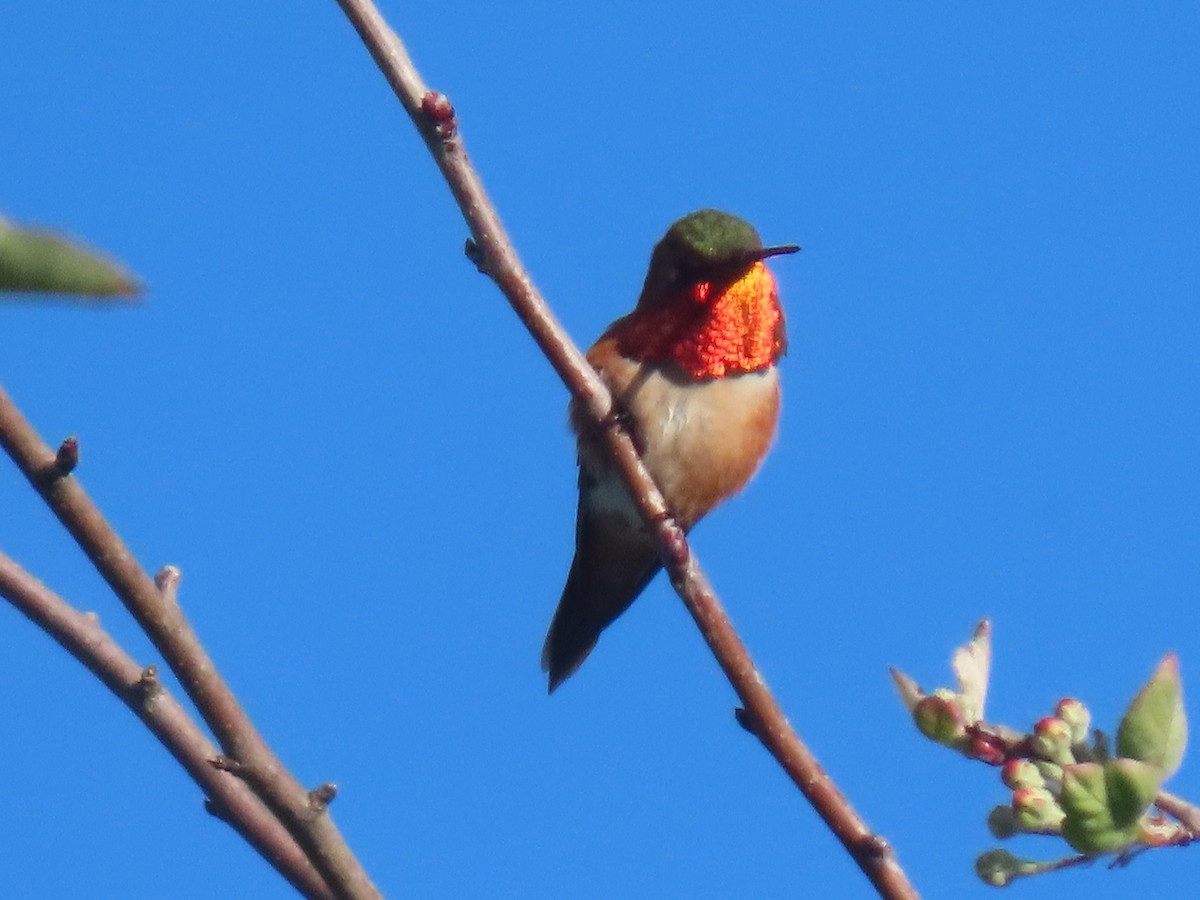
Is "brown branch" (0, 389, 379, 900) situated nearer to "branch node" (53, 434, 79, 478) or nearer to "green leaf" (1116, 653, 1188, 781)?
"branch node" (53, 434, 79, 478)

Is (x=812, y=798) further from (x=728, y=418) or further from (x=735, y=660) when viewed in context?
(x=728, y=418)

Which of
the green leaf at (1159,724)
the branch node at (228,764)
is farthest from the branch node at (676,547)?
the green leaf at (1159,724)

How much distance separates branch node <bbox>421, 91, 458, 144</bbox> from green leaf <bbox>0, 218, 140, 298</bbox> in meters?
1.38

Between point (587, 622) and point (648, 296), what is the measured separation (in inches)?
56.5

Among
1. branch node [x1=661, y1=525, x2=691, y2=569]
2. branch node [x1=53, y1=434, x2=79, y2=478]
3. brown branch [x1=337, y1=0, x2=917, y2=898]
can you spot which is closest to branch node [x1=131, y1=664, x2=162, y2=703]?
branch node [x1=53, y1=434, x2=79, y2=478]

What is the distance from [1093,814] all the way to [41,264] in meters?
1.12

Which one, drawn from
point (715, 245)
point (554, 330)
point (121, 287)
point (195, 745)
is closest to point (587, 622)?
point (715, 245)

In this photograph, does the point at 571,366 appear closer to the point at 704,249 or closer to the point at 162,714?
the point at 162,714

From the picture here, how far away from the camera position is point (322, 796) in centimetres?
189

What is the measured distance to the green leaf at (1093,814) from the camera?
4.69 feet

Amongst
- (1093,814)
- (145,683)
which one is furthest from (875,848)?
(145,683)

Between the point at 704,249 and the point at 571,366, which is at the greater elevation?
the point at 704,249

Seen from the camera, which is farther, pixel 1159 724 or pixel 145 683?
pixel 145 683

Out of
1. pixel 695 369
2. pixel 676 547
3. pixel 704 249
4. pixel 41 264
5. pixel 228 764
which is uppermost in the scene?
pixel 704 249
